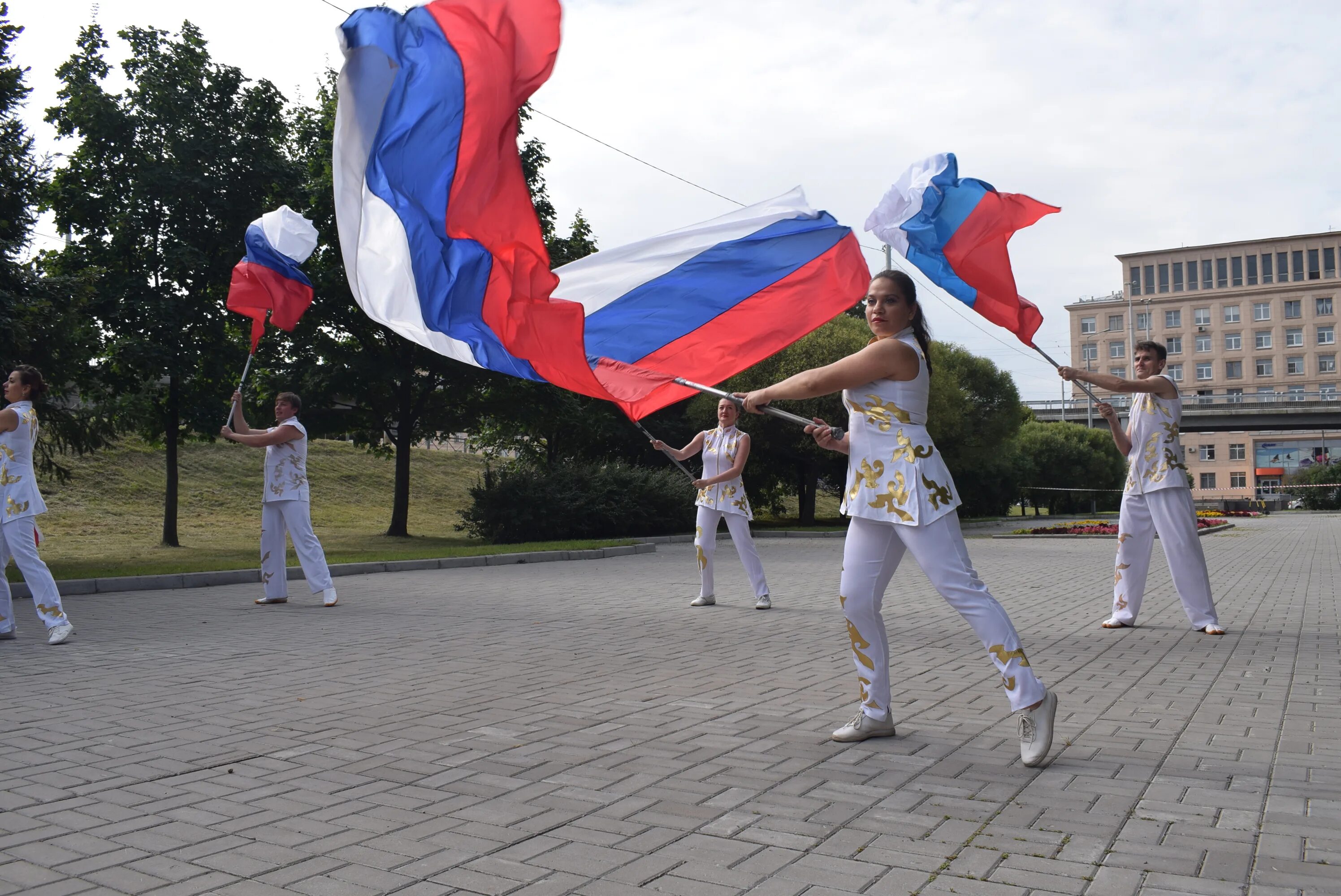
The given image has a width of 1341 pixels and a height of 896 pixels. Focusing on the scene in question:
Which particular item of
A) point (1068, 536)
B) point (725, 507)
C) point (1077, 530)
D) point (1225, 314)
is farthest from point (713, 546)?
point (1225, 314)

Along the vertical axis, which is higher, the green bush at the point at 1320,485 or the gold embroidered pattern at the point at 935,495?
the green bush at the point at 1320,485

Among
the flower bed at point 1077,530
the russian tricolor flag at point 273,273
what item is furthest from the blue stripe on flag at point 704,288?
the flower bed at point 1077,530

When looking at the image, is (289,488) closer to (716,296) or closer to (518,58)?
(716,296)

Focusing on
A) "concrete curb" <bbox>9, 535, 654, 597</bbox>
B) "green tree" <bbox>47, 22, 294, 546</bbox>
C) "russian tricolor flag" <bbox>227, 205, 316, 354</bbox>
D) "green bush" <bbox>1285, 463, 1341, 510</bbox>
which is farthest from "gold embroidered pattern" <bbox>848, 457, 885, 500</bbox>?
"green bush" <bbox>1285, 463, 1341, 510</bbox>

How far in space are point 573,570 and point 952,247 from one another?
38.1ft

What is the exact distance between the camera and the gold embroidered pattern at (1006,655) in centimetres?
501

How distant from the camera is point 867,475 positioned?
17.3 ft

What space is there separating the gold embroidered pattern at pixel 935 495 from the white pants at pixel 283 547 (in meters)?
8.39

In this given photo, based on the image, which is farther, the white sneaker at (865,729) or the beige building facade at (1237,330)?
the beige building facade at (1237,330)

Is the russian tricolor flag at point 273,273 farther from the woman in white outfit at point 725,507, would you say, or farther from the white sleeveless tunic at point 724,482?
the white sleeveless tunic at point 724,482

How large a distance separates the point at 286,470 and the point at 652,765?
826cm

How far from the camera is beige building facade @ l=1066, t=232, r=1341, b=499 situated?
121 metres

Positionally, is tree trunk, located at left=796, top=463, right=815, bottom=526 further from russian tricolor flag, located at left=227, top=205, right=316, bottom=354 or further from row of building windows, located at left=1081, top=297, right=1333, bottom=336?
row of building windows, located at left=1081, top=297, right=1333, bottom=336

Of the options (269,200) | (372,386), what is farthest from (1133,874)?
(372,386)
